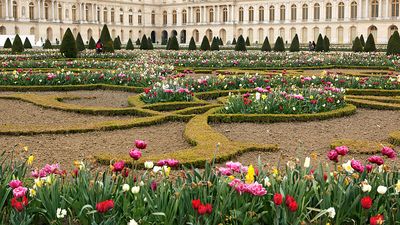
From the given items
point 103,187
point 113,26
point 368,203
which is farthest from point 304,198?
point 113,26

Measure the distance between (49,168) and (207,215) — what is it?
51.7 inches

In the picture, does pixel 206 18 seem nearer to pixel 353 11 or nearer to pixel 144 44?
pixel 353 11

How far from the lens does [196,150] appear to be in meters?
7.02

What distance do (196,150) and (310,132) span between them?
8.66 feet

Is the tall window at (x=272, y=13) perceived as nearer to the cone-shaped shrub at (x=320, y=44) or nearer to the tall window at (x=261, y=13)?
the tall window at (x=261, y=13)

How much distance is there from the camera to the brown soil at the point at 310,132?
25.0ft

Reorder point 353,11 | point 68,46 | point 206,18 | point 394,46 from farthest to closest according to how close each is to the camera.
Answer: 1. point 206,18
2. point 353,11
3. point 394,46
4. point 68,46

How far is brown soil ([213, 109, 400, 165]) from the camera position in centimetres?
762

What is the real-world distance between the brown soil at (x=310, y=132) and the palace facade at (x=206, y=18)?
4889cm

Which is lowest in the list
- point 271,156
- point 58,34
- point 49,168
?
point 271,156

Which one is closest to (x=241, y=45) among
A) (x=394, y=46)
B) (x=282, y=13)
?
(x=394, y=46)

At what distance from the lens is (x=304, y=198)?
384 cm

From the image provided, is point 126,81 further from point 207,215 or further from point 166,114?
point 207,215

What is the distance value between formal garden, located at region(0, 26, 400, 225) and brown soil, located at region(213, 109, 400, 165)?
26mm
